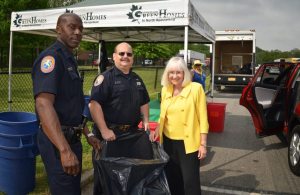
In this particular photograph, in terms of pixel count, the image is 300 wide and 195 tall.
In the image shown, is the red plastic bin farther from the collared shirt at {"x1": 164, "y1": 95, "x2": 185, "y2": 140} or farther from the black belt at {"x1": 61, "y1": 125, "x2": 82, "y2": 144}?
the black belt at {"x1": 61, "y1": 125, "x2": 82, "y2": 144}

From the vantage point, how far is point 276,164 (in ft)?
19.1

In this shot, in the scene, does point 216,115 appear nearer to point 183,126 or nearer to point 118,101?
point 183,126

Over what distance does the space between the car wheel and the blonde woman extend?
7.95 feet

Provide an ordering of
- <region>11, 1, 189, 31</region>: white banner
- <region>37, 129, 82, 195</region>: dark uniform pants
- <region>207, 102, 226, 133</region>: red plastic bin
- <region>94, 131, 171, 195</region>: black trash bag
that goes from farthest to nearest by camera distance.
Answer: <region>207, 102, 226, 133</region>: red plastic bin
<region>11, 1, 189, 31</region>: white banner
<region>94, 131, 171, 195</region>: black trash bag
<region>37, 129, 82, 195</region>: dark uniform pants

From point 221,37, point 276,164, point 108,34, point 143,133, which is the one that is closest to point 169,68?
point 143,133

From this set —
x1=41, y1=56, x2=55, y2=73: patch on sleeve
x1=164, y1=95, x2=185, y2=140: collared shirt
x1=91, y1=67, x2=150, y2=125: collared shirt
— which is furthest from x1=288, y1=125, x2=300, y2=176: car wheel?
x1=41, y1=56, x2=55, y2=73: patch on sleeve

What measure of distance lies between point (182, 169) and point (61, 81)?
65.4 inches

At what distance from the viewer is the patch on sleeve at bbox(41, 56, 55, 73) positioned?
7.33ft

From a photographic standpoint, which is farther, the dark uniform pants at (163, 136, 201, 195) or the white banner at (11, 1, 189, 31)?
the white banner at (11, 1, 189, 31)

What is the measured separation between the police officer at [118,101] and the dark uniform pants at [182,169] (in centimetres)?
32

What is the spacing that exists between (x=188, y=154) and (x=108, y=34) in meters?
6.98

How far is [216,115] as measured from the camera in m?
7.98

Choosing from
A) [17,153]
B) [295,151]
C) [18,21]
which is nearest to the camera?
[17,153]

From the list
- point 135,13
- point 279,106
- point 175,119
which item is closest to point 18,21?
point 135,13
